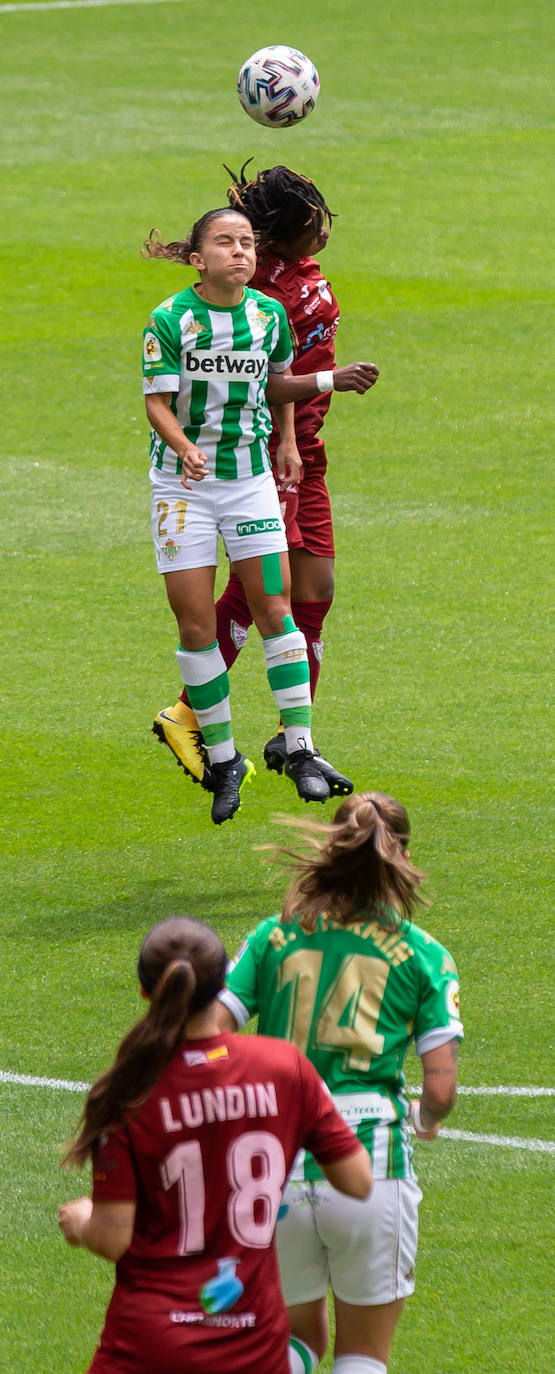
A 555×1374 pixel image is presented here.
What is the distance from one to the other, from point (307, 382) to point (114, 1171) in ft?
15.9

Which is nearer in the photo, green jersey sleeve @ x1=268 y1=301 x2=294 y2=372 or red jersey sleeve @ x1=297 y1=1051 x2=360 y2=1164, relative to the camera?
red jersey sleeve @ x1=297 y1=1051 x2=360 y2=1164

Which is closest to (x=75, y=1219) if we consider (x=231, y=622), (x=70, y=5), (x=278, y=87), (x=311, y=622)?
(x=231, y=622)

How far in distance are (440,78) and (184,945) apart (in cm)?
2205

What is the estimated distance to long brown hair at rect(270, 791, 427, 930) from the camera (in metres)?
4.14

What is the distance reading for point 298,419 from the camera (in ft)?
27.6

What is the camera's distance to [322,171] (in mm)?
20484

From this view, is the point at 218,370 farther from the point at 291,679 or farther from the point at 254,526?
the point at 291,679

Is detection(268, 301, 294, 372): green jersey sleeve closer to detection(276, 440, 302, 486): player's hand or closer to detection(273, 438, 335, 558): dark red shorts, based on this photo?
detection(276, 440, 302, 486): player's hand

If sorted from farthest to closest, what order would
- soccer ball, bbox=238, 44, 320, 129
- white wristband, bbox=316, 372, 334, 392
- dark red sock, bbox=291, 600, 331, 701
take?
soccer ball, bbox=238, 44, 320, 129, dark red sock, bbox=291, 600, 331, 701, white wristband, bbox=316, 372, 334, 392

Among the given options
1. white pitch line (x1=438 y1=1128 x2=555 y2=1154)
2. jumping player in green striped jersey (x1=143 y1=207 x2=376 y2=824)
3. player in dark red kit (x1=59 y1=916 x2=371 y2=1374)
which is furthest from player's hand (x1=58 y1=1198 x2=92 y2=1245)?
jumping player in green striped jersey (x1=143 y1=207 x2=376 y2=824)

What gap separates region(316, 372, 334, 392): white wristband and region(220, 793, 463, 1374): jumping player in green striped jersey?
3815 mm

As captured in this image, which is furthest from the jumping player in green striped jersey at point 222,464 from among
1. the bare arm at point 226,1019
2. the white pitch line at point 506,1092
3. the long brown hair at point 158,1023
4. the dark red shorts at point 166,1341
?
the dark red shorts at point 166,1341

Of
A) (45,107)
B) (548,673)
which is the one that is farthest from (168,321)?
(45,107)

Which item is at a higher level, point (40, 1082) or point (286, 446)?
point (286, 446)
